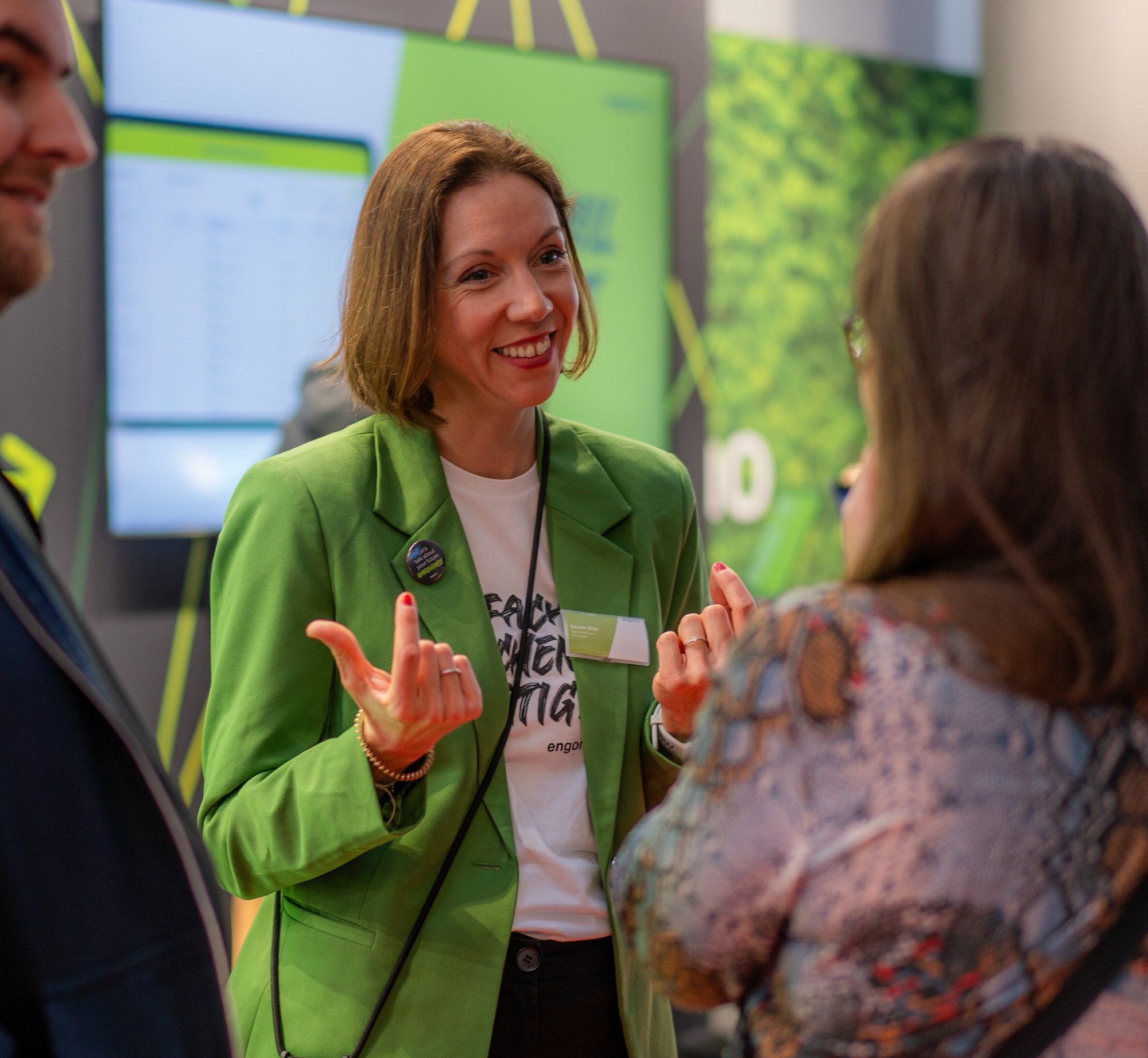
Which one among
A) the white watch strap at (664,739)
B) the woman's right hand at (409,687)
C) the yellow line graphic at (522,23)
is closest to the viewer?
the woman's right hand at (409,687)

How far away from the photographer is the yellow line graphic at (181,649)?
11.2 feet

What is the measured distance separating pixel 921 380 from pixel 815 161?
168 inches

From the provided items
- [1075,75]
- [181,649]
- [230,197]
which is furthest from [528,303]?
[1075,75]

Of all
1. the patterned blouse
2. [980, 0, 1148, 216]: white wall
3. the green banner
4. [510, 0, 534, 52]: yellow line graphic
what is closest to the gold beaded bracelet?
the patterned blouse

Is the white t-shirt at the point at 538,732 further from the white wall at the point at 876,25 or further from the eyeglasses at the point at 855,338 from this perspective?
the white wall at the point at 876,25

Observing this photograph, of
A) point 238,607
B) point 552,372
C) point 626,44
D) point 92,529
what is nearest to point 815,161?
point 626,44

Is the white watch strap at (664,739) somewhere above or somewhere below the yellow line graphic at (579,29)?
below

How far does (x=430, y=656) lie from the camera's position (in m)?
1.27

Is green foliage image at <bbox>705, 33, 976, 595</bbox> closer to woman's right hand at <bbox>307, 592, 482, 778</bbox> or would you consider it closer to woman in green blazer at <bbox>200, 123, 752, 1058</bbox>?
woman in green blazer at <bbox>200, 123, 752, 1058</bbox>

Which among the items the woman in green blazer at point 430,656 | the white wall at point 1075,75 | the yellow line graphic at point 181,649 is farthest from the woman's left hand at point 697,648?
the white wall at point 1075,75

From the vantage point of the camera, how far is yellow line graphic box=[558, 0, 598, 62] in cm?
392

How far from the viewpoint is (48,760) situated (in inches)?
33.5

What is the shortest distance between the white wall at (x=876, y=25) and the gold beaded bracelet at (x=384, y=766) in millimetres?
3897

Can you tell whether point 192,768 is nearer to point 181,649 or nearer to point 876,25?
point 181,649
